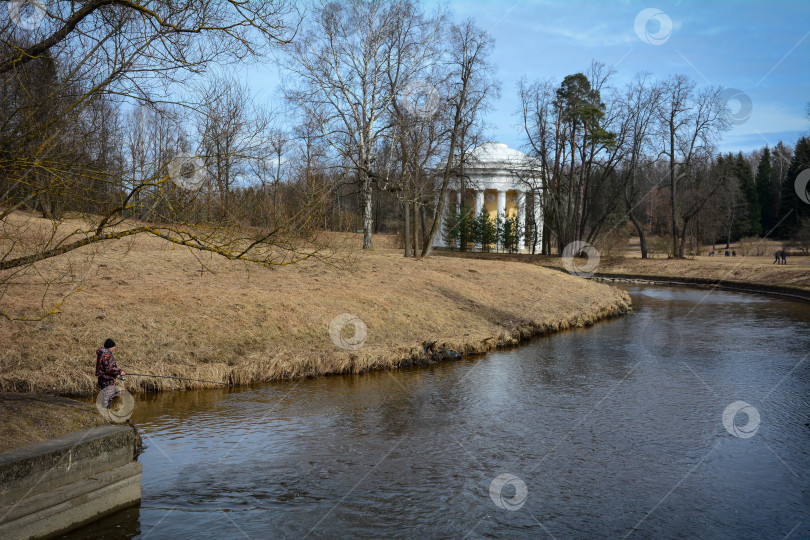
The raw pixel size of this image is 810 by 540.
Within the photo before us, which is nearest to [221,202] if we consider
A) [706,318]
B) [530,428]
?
[530,428]

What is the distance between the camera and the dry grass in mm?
13211

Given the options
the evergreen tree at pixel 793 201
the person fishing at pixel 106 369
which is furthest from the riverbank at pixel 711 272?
the person fishing at pixel 106 369

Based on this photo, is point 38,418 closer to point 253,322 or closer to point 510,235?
point 253,322

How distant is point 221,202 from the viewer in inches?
364

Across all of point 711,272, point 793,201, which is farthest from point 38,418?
point 793,201

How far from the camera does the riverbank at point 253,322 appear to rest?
13219 mm

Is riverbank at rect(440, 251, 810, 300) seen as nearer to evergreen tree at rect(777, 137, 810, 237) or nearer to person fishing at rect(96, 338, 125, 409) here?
evergreen tree at rect(777, 137, 810, 237)

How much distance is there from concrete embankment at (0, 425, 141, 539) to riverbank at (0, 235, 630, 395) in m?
2.72

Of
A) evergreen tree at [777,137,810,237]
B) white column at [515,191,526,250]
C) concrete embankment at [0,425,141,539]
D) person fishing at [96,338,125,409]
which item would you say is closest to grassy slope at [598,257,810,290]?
white column at [515,191,526,250]

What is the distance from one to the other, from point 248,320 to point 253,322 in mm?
138

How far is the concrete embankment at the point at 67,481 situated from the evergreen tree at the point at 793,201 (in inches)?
2716

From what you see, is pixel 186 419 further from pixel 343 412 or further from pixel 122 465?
pixel 122 465

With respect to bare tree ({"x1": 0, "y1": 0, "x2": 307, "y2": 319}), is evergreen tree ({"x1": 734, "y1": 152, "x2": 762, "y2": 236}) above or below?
above

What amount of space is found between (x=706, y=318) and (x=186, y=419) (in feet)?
70.5
